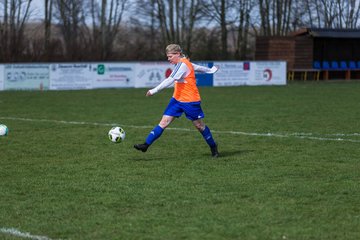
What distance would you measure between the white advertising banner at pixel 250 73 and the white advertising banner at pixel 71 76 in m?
6.30

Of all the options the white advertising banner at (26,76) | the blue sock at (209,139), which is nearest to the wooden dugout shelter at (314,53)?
the white advertising banner at (26,76)

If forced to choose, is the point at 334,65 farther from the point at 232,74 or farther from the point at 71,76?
the point at 71,76

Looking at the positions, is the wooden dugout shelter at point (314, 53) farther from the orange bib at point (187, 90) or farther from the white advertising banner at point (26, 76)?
the orange bib at point (187, 90)

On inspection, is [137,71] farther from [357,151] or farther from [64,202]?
[64,202]

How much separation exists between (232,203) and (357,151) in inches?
174

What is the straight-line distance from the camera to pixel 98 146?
12.4 m

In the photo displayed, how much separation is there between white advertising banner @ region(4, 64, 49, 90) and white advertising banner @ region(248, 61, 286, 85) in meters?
10.4

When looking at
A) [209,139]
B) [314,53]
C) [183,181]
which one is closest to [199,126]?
[209,139]

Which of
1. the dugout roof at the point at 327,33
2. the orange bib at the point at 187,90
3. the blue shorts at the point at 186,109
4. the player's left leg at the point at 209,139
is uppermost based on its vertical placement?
the dugout roof at the point at 327,33

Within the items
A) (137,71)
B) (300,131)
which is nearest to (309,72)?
(137,71)

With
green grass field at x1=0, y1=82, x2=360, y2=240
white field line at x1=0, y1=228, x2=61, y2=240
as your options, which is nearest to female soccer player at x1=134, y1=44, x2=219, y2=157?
green grass field at x1=0, y1=82, x2=360, y2=240

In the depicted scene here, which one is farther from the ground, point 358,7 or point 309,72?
point 358,7

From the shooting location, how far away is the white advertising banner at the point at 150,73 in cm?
3334

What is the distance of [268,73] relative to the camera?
3719 cm
